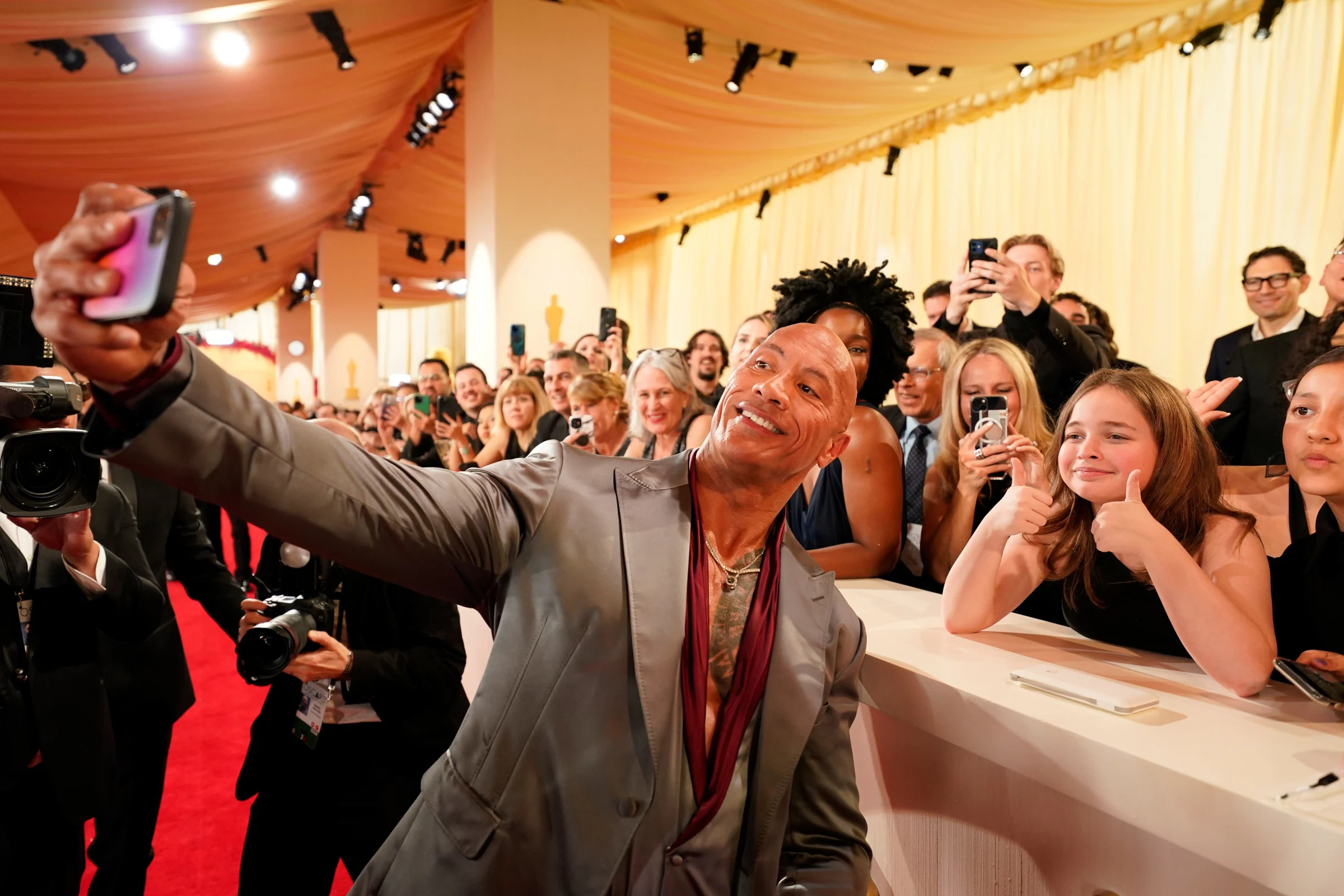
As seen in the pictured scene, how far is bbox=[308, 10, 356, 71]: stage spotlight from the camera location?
561cm

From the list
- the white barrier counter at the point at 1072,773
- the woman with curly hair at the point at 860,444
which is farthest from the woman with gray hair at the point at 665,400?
the white barrier counter at the point at 1072,773

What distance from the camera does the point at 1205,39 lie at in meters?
6.39

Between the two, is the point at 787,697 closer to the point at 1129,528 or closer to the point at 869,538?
the point at 1129,528

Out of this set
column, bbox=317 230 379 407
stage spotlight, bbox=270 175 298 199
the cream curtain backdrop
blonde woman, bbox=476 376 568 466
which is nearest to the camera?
blonde woman, bbox=476 376 568 466

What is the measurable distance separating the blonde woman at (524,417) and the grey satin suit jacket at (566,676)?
3.44 meters

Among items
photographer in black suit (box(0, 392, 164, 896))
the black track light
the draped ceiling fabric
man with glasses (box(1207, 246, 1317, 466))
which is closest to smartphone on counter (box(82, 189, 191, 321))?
photographer in black suit (box(0, 392, 164, 896))

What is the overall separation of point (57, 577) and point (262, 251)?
509 inches

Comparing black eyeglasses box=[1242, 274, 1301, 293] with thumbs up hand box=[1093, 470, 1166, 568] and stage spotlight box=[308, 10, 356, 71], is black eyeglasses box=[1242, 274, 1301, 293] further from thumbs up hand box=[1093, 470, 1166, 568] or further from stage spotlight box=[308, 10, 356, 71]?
stage spotlight box=[308, 10, 356, 71]

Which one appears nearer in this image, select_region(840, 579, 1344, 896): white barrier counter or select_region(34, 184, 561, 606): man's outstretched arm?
select_region(34, 184, 561, 606): man's outstretched arm

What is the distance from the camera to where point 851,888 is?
4.29 ft

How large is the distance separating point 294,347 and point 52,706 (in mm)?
18938

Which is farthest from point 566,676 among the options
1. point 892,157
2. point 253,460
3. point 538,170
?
point 892,157

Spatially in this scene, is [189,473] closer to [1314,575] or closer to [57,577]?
[57,577]

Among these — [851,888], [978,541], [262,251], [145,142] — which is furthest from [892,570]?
[262,251]
